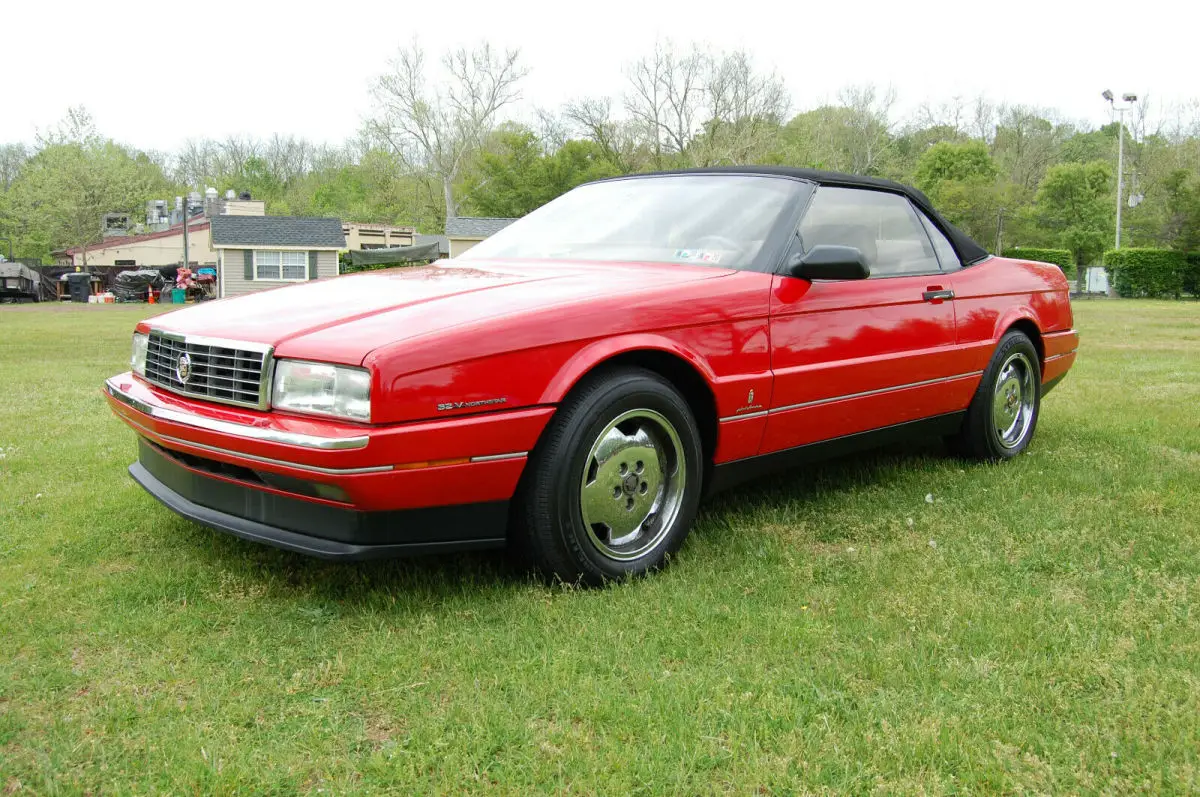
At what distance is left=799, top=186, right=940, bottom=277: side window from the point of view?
3.94m

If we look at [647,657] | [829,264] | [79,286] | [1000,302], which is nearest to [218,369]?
[647,657]

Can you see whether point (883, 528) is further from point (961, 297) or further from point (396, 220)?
point (396, 220)

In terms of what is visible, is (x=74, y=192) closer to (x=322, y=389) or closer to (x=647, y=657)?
(x=322, y=389)

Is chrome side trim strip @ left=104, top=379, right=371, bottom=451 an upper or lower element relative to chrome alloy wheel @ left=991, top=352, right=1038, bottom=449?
upper

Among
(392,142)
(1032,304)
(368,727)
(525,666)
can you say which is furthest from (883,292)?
(392,142)

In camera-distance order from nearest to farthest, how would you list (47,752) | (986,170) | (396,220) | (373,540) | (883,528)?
(47,752) → (373,540) → (883,528) → (986,170) → (396,220)

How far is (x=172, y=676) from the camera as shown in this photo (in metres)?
2.44

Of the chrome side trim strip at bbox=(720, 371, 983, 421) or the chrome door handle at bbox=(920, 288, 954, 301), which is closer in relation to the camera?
the chrome side trim strip at bbox=(720, 371, 983, 421)

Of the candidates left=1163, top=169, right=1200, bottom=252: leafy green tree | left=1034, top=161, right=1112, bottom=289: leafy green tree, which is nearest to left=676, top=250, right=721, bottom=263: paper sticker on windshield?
left=1163, top=169, right=1200, bottom=252: leafy green tree

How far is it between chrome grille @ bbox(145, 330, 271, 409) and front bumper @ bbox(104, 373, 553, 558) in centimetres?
4

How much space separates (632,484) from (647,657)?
716mm

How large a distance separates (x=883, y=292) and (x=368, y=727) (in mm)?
2749

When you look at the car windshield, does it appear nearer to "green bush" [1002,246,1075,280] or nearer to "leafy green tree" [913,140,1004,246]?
"green bush" [1002,246,1075,280]

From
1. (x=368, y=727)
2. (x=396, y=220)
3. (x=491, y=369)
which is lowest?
(x=368, y=727)
